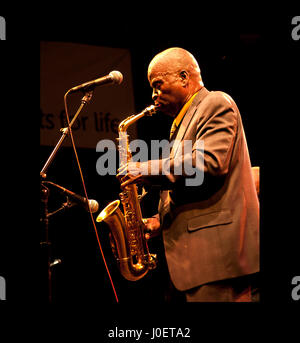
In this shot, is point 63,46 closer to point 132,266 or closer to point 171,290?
point 132,266

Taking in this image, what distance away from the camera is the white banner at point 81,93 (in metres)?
3.83

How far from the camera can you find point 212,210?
2.25m

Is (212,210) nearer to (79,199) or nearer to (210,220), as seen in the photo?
(210,220)

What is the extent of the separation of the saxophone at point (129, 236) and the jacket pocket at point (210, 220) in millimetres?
774

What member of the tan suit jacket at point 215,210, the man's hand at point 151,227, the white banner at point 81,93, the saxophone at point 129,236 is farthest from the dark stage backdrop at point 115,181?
the tan suit jacket at point 215,210

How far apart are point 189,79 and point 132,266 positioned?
4.35 ft

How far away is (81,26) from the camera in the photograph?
3.68 metres

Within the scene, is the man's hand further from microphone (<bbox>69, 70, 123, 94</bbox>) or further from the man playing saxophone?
microphone (<bbox>69, 70, 123, 94</bbox>)

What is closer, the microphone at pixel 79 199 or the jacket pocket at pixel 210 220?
the jacket pocket at pixel 210 220

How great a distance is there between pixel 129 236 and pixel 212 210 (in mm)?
954

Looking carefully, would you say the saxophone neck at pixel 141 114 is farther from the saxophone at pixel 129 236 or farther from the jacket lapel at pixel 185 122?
the jacket lapel at pixel 185 122

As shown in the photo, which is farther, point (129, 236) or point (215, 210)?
point (129, 236)

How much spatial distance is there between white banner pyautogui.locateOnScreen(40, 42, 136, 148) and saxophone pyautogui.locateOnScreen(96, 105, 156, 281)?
98cm


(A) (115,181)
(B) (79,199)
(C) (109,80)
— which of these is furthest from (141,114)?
(A) (115,181)
